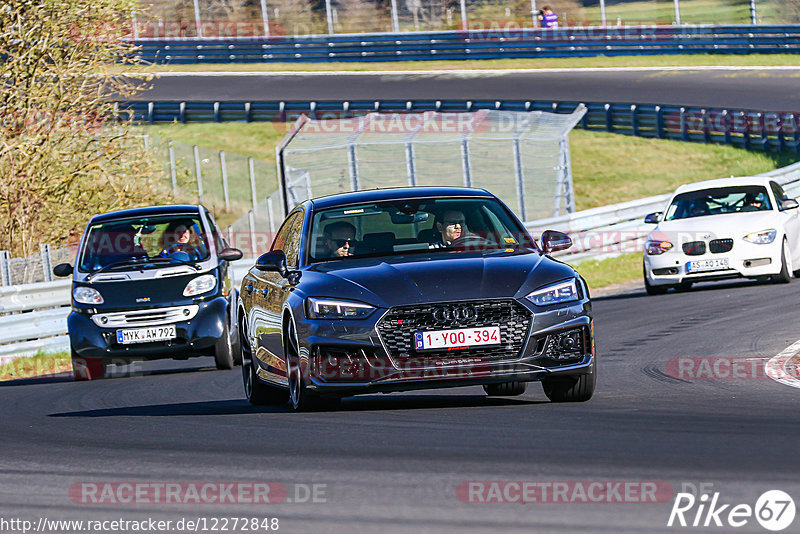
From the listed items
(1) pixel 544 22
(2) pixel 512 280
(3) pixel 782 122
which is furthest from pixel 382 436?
(1) pixel 544 22

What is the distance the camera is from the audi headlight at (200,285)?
15062mm

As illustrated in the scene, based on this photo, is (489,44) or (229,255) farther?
(489,44)

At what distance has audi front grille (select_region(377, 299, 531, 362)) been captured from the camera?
28.7ft

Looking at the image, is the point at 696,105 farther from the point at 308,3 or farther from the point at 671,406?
the point at 671,406

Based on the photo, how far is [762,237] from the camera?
18906 millimetres

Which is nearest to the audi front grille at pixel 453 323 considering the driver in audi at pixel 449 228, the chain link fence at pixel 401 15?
the driver in audi at pixel 449 228

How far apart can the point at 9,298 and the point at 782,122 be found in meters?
23.2

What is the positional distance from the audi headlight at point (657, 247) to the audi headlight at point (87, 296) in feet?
25.6

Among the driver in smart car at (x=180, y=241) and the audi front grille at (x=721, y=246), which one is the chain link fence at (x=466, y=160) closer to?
the audi front grille at (x=721, y=246)

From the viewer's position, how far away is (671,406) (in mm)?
8945

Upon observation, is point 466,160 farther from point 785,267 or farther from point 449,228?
point 449,228

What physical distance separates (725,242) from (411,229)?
9.80m

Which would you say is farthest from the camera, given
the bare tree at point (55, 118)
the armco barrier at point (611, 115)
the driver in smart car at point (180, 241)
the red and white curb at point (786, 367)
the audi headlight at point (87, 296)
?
the armco barrier at point (611, 115)

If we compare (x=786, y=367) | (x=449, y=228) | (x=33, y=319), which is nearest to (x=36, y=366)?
(x=33, y=319)
